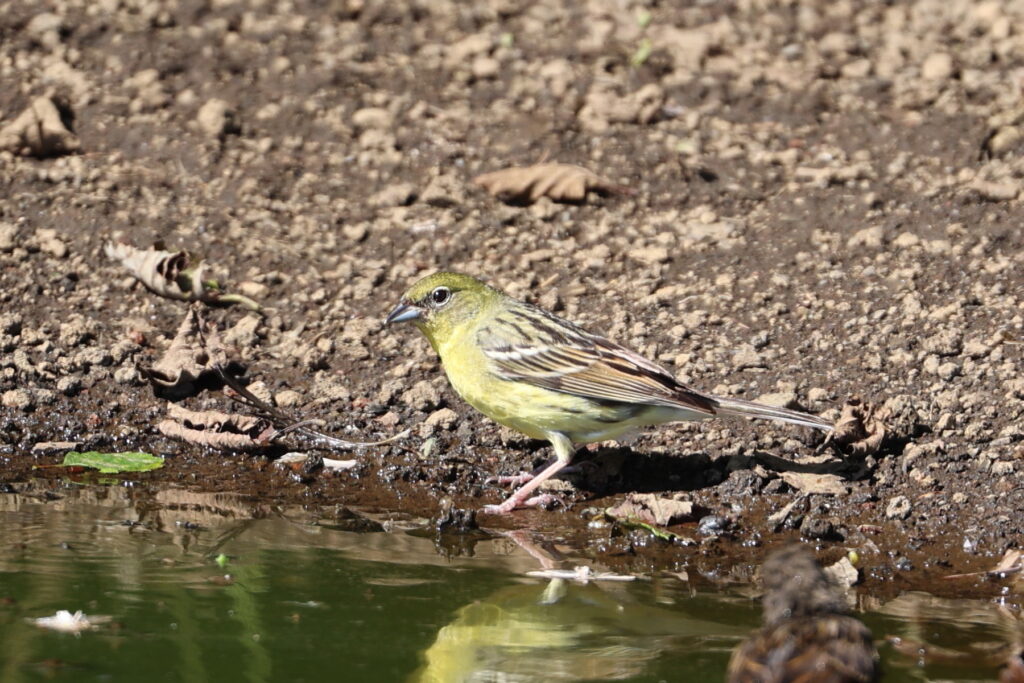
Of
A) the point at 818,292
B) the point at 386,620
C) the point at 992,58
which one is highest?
the point at 992,58

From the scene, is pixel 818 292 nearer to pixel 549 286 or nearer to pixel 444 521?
pixel 549 286

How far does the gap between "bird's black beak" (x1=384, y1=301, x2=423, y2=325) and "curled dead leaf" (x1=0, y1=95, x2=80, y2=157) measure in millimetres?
3462

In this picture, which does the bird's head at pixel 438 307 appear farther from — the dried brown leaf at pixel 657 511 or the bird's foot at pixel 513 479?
the dried brown leaf at pixel 657 511

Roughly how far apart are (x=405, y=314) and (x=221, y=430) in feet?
3.72

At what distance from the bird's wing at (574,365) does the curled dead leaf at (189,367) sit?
165 centimetres

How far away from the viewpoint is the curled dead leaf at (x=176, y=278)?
838cm

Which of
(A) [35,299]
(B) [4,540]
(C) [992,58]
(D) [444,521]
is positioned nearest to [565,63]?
(C) [992,58]

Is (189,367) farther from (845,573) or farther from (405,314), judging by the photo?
(845,573)

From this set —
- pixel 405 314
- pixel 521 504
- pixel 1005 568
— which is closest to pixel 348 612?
pixel 521 504

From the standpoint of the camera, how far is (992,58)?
35.2 ft

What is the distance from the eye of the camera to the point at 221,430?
23.9 ft

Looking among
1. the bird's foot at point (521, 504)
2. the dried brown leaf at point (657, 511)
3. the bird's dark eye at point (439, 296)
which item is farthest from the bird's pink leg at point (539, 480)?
the bird's dark eye at point (439, 296)

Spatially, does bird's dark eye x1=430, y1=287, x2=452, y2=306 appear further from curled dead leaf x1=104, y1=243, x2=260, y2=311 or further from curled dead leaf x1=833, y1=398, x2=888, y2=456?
curled dead leaf x1=833, y1=398, x2=888, y2=456

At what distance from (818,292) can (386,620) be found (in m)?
4.12
